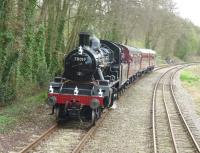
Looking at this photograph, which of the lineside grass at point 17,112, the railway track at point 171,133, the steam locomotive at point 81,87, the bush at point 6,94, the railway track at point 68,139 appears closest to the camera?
the railway track at point 68,139

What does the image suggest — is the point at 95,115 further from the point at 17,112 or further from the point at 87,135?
the point at 17,112

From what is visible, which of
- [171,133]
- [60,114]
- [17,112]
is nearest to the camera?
[171,133]

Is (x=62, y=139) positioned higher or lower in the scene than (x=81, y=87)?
lower

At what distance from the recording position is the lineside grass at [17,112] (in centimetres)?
1329

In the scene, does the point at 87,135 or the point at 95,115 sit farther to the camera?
the point at 95,115

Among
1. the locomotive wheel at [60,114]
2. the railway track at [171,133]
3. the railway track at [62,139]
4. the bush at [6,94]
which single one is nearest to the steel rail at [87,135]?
the railway track at [62,139]

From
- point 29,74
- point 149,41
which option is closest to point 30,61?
point 29,74

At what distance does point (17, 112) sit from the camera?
15.5 m

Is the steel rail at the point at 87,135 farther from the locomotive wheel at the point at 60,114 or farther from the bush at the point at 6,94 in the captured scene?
the bush at the point at 6,94

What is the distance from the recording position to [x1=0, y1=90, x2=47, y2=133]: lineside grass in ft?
43.6

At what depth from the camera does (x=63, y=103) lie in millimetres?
14352

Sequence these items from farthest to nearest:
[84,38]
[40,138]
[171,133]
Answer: [84,38] < [171,133] < [40,138]

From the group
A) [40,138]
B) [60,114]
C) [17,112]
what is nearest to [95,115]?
[60,114]

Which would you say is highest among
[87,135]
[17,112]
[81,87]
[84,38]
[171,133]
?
[84,38]
